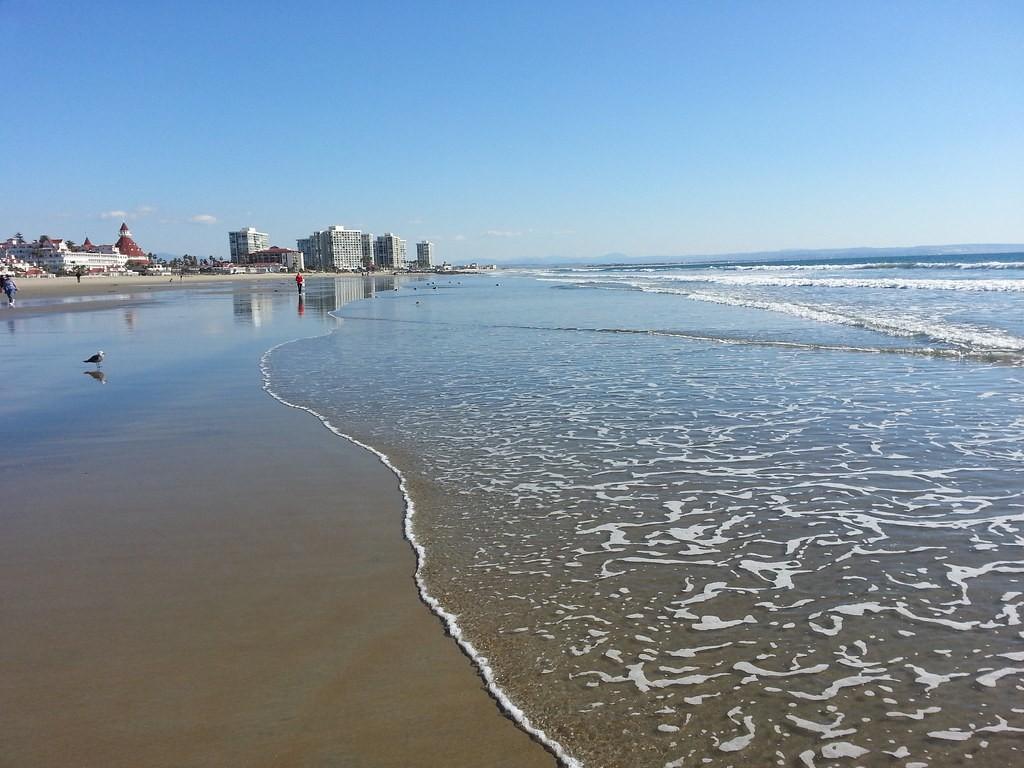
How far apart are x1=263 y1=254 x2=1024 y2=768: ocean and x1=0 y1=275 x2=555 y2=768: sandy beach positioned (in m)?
0.33

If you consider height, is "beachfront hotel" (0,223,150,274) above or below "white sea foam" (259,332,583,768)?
above

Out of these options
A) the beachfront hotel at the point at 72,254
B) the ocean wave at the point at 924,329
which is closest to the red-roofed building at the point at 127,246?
the beachfront hotel at the point at 72,254

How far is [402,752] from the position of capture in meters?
2.97

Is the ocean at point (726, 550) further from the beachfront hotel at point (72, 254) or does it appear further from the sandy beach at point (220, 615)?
the beachfront hotel at point (72, 254)

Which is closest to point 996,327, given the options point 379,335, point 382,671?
point 379,335

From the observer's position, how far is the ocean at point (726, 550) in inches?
126

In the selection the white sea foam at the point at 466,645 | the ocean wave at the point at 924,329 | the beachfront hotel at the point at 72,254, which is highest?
the beachfront hotel at the point at 72,254

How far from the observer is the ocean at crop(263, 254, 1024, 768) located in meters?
3.20

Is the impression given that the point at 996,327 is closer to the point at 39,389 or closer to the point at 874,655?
the point at 874,655

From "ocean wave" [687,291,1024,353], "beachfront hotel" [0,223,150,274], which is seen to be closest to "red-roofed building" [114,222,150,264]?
"beachfront hotel" [0,223,150,274]

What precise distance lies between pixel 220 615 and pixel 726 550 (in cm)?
343

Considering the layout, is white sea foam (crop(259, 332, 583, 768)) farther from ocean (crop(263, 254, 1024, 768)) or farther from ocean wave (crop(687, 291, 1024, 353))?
ocean wave (crop(687, 291, 1024, 353))

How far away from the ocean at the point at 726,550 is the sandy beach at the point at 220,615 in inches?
12.9

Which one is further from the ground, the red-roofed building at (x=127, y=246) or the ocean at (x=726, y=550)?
the red-roofed building at (x=127, y=246)
